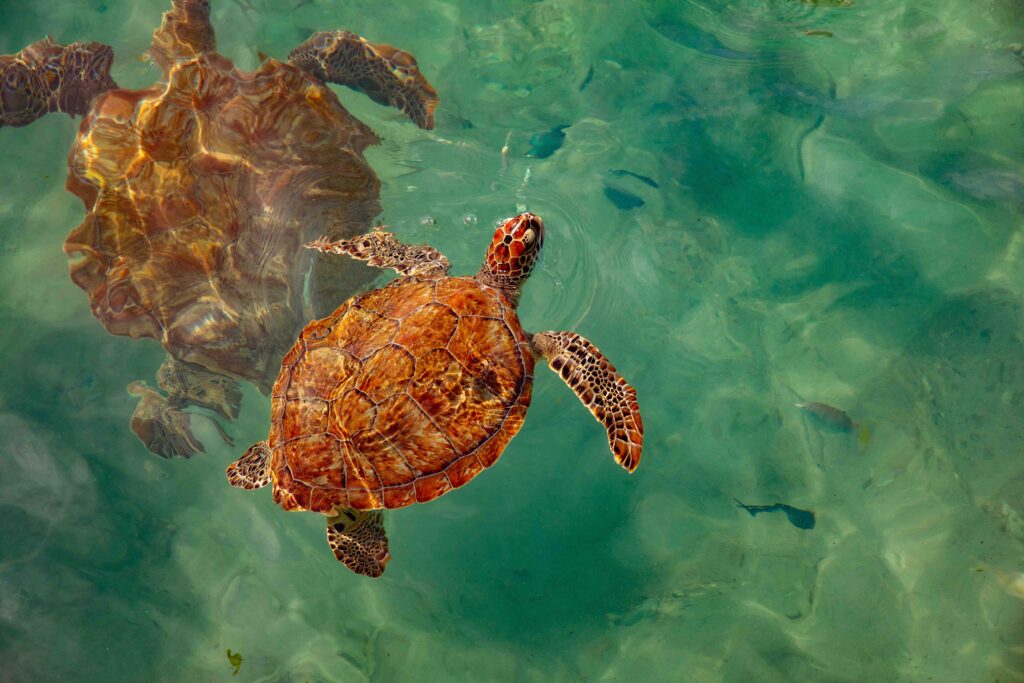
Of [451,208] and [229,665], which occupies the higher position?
[451,208]

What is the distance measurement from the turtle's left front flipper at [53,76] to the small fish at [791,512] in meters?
6.43

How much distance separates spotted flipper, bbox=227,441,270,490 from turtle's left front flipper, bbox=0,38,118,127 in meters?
3.58

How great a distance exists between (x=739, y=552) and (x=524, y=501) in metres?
1.72

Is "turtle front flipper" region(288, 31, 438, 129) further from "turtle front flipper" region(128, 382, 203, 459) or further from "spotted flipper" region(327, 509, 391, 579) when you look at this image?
"spotted flipper" region(327, 509, 391, 579)

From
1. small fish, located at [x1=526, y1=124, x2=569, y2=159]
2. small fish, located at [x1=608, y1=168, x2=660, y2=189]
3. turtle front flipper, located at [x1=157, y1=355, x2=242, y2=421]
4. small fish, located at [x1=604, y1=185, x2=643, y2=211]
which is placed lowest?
turtle front flipper, located at [x1=157, y1=355, x2=242, y2=421]

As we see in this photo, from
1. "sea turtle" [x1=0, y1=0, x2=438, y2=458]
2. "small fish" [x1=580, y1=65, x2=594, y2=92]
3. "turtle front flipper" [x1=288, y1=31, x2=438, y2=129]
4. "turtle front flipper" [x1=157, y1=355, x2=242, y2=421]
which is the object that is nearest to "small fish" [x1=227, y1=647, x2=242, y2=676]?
"sea turtle" [x1=0, y1=0, x2=438, y2=458]

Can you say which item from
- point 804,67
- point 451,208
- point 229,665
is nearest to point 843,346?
point 804,67

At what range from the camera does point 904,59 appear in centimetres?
601

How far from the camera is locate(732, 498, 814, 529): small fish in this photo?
4.84 m

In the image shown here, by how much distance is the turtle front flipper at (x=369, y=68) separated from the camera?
5.66 meters

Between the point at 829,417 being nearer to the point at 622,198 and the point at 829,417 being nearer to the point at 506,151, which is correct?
the point at 622,198

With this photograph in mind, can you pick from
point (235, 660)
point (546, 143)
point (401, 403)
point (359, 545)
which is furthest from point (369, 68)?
point (235, 660)

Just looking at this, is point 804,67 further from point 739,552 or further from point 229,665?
point 229,665

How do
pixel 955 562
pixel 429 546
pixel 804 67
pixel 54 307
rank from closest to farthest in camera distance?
pixel 955 562 → pixel 429 546 → pixel 54 307 → pixel 804 67
